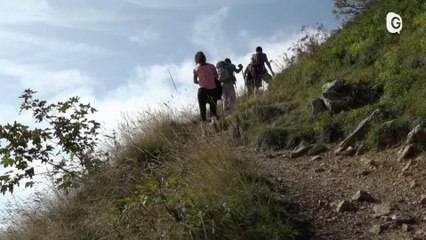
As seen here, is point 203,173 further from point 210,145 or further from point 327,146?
point 327,146

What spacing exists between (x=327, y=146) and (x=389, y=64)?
2030 millimetres

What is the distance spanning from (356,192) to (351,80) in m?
3.72

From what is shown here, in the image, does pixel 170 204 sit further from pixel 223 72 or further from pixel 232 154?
pixel 223 72

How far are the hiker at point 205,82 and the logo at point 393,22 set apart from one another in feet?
10.5

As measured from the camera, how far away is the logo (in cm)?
975

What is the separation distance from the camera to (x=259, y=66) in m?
13.0

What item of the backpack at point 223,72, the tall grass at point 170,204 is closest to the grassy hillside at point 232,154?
the tall grass at point 170,204

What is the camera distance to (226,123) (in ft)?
29.9

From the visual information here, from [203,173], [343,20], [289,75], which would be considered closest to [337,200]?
[203,173]

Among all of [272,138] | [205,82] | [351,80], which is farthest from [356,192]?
[205,82]

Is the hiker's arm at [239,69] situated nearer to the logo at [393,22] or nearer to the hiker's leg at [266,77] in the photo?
the hiker's leg at [266,77]

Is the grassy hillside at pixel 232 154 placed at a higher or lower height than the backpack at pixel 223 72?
lower

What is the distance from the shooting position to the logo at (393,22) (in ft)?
32.0

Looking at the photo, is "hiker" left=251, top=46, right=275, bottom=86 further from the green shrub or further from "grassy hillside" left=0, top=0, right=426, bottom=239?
the green shrub
